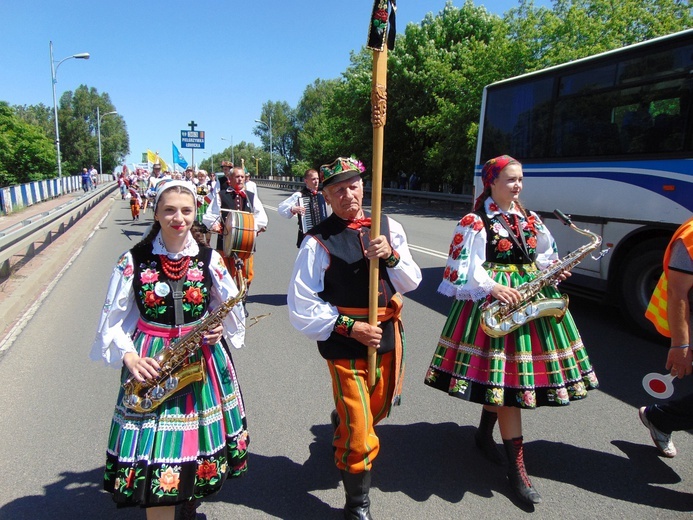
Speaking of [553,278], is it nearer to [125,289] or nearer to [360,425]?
[360,425]

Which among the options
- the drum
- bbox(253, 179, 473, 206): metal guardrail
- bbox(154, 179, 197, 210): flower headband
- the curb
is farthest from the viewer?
bbox(253, 179, 473, 206): metal guardrail

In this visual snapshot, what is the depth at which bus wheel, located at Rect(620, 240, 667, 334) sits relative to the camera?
236 inches

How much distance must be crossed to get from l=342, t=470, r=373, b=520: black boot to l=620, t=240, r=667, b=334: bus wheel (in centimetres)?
447

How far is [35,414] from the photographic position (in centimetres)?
408

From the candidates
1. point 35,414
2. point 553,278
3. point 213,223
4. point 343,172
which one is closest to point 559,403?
point 553,278

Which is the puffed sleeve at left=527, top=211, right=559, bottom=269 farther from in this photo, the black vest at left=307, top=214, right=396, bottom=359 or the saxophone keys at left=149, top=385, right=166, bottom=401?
the saxophone keys at left=149, top=385, right=166, bottom=401

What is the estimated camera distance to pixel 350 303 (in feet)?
9.00

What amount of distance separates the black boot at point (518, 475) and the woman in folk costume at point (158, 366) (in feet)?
4.92

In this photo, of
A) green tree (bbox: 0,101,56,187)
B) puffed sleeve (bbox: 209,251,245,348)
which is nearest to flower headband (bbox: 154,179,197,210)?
puffed sleeve (bbox: 209,251,245,348)

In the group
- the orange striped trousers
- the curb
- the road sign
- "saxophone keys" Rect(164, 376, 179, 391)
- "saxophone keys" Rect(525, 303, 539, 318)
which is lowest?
the curb

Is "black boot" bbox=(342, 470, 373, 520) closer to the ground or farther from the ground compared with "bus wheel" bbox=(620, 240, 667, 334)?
closer to the ground

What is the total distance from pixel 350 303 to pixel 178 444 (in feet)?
3.42

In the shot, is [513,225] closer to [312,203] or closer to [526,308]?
[526,308]

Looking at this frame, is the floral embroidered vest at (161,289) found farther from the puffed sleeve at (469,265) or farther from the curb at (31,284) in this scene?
the curb at (31,284)
